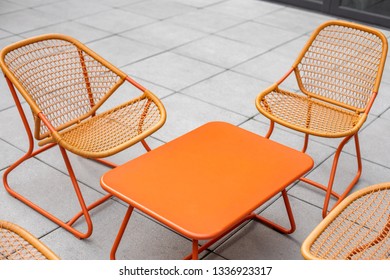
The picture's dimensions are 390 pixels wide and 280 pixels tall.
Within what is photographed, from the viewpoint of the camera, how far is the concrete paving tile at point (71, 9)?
5438mm

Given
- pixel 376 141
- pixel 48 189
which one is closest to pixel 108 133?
pixel 48 189

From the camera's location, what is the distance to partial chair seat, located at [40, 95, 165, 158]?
2.46 m

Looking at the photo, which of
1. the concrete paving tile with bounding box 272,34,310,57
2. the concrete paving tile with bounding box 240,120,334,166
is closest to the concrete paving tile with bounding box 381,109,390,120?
the concrete paving tile with bounding box 240,120,334,166

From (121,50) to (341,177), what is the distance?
2324 millimetres

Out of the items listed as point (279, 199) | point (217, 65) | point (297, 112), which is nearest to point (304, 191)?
point (279, 199)

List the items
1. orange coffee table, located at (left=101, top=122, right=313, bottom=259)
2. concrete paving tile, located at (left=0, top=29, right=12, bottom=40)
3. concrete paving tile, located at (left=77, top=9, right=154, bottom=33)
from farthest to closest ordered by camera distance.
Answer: concrete paving tile, located at (left=77, top=9, right=154, bottom=33) → concrete paving tile, located at (left=0, top=29, right=12, bottom=40) → orange coffee table, located at (left=101, top=122, right=313, bottom=259)

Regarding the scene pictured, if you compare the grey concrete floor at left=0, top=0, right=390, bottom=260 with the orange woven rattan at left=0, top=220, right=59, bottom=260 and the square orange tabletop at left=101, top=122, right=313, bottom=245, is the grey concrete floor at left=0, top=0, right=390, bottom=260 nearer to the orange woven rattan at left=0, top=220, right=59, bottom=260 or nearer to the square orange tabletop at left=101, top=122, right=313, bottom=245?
the square orange tabletop at left=101, top=122, right=313, bottom=245

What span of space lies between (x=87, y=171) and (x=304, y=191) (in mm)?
1173

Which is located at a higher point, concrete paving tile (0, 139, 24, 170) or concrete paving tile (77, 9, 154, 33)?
concrete paving tile (77, 9, 154, 33)

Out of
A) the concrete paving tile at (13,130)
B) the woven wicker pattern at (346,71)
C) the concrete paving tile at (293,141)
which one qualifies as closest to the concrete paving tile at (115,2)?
the concrete paving tile at (13,130)

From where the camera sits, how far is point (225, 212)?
1.97m

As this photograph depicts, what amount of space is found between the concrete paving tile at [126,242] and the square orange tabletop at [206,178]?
0.46 metres

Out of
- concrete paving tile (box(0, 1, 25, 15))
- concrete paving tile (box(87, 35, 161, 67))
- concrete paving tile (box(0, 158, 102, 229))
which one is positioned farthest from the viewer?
concrete paving tile (box(0, 1, 25, 15))

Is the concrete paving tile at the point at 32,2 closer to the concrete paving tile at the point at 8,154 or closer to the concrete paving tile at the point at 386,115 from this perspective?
the concrete paving tile at the point at 8,154
